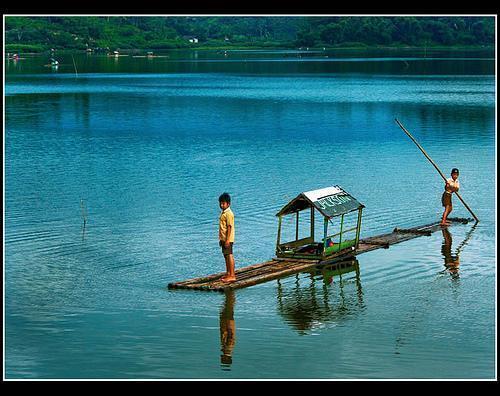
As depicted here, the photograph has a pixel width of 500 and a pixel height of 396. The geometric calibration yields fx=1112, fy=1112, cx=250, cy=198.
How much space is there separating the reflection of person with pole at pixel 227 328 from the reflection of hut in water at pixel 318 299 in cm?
74

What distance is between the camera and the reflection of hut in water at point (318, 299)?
625 inches

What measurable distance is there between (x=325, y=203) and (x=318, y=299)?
2.45 metres

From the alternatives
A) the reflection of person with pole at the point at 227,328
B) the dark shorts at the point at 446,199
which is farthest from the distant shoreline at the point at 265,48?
the reflection of person with pole at the point at 227,328

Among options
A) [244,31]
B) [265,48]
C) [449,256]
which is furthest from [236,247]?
[244,31]

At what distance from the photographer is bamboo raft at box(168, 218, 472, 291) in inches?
671

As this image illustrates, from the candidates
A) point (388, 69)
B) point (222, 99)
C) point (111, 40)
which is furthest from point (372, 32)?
point (222, 99)

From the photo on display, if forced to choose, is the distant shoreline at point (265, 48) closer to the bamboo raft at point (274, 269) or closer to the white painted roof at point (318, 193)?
the bamboo raft at point (274, 269)

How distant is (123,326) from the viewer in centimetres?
1539

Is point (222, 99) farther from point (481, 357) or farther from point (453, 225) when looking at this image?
point (481, 357)

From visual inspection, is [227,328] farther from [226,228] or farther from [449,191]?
[449,191]

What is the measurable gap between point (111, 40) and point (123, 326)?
427 ft

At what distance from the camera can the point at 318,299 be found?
16953mm

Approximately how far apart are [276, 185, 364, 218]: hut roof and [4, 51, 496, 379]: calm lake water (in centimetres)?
103


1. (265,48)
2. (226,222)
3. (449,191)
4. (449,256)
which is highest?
(226,222)
